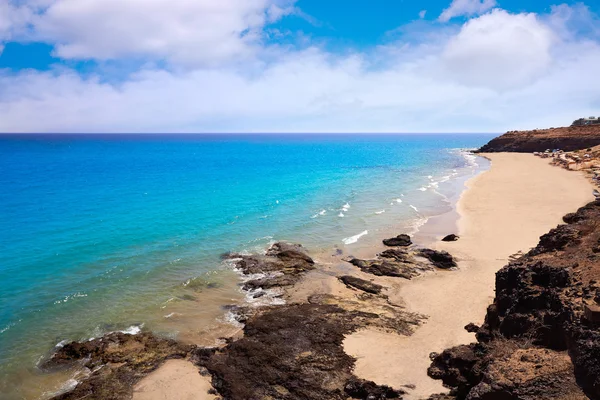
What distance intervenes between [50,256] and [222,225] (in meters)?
16.0

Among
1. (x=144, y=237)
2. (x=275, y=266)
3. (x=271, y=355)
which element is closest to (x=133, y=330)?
(x=271, y=355)

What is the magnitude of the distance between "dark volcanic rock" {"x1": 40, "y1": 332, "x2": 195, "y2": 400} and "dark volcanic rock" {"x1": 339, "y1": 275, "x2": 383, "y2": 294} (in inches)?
448

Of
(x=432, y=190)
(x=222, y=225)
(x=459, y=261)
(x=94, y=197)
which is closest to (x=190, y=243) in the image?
(x=222, y=225)

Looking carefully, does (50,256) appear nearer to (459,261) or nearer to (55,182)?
(459,261)

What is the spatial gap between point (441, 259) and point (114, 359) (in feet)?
76.0

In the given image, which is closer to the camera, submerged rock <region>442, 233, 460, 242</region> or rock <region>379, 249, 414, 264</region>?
rock <region>379, 249, 414, 264</region>

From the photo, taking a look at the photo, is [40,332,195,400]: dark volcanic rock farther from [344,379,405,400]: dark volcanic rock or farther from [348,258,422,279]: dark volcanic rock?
[348,258,422,279]: dark volcanic rock

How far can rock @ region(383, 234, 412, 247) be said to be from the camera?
3378cm

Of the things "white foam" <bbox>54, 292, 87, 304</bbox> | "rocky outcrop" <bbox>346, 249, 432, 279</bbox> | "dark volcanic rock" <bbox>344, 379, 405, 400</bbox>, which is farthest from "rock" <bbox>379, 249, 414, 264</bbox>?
"white foam" <bbox>54, 292, 87, 304</bbox>

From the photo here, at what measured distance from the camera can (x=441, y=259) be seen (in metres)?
28.8

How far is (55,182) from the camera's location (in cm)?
6962

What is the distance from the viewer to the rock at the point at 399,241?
33.8 metres

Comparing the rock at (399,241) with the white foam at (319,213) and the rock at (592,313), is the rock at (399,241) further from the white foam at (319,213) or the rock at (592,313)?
the rock at (592,313)

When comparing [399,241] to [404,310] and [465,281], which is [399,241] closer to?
[465,281]
